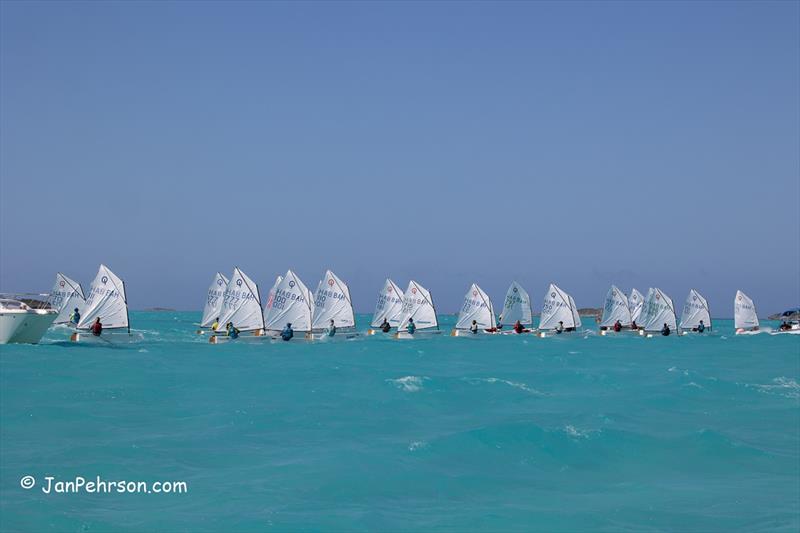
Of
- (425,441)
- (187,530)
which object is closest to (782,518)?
(425,441)

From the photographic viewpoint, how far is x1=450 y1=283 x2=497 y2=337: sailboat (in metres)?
82.4

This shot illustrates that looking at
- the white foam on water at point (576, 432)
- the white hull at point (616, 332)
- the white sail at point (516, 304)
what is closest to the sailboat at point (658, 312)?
the white hull at point (616, 332)

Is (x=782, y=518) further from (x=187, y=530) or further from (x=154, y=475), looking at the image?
(x=154, y=475)

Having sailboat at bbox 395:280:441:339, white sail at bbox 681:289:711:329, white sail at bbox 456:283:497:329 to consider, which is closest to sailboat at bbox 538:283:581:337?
white sail at bbox 456:283:497:329

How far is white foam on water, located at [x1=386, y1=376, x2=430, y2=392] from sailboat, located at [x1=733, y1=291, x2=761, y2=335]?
71.2 metres

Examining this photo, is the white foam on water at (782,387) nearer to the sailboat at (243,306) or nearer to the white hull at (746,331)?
the sailboat at (243,306)

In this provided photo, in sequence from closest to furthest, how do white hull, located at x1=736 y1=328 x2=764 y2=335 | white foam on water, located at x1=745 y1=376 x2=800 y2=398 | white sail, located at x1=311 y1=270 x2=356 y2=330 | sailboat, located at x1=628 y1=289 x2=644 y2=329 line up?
1. white foam on water, located at x1=745 y1=376 x2=800 y2=398
2. white sail, located at x1=311 y1=270 x2=356 y2=330
3. white hull, located at x1=736 y1=328 x2=764 y2=335
4. sailboat, located at x1=628 y1=289 x2=644 y2=329

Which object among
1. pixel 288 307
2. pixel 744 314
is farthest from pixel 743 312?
pixel 288 307

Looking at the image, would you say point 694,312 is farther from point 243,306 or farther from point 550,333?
point 243,306

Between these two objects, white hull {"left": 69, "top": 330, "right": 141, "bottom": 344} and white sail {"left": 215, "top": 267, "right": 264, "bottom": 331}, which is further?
white sail {"left": 215, "top": 267, "right": 264, "bottom": 331}

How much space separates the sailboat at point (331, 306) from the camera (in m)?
69.4

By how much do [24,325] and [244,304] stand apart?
18.3m

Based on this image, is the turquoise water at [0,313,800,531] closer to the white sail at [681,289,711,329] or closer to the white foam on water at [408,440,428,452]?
the white foam on water at [408,440,428,452]

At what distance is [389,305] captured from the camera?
78000 millimetres
